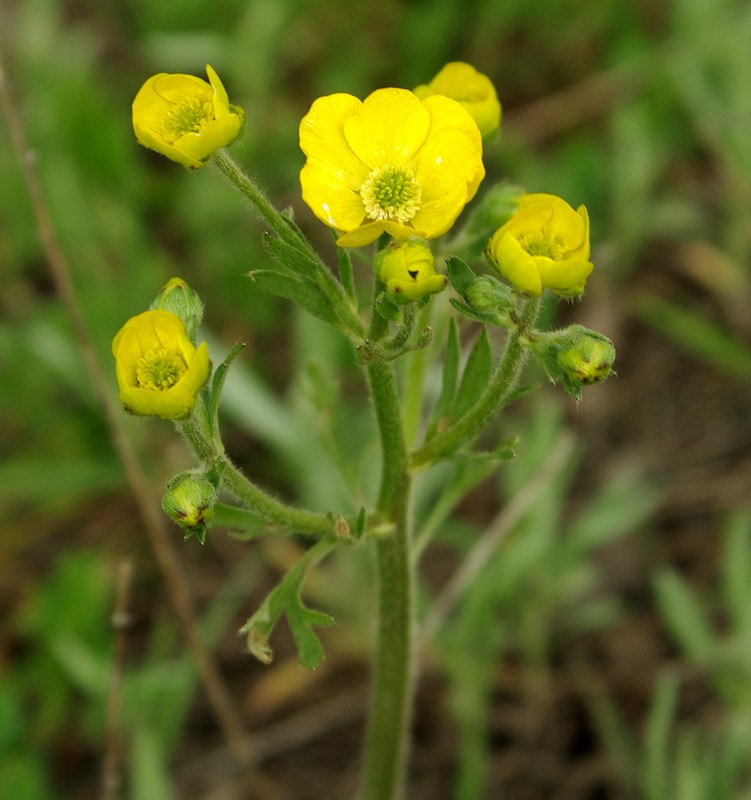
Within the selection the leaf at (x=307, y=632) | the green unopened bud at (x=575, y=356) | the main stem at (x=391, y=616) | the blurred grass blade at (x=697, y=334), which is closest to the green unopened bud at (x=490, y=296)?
the green unopened bud at (x=575, y=356)

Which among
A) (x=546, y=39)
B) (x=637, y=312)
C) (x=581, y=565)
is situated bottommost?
(x=581, y=565)

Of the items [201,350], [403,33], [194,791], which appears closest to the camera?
Result: [201,350]

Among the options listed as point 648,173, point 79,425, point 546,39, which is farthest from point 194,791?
point 546,39

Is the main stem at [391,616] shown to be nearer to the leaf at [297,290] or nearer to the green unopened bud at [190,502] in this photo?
the leaf at [297,290]

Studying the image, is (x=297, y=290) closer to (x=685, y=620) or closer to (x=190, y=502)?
(x=190, y=502)

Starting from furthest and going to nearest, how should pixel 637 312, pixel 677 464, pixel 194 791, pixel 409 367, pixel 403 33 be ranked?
1. pixel 403 33
2. pixel 637 312
3. pixel 677 464
4. pixel 194 791
5. pixel 409 367

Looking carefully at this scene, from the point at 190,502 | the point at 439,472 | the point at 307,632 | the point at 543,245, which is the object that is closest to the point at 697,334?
the point at 439,472

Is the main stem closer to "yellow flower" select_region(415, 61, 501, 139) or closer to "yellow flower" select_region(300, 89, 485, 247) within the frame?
"yellow flower" select_region(300, 89, 485, 247)

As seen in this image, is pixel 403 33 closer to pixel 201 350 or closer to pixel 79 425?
pixel 79 425

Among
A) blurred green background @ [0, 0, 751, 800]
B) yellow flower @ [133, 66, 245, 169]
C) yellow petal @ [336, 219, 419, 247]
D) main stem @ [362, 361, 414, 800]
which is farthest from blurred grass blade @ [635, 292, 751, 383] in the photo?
yellow flower @ [133, 66, 245, 169]
